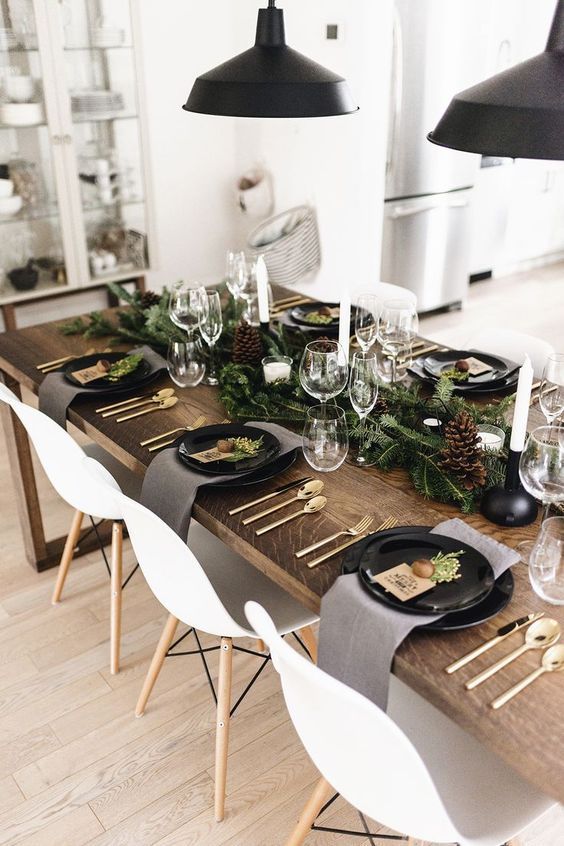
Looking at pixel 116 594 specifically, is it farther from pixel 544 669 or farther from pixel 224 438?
pixel 544 669

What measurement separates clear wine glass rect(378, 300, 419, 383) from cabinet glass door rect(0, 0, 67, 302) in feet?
8.30

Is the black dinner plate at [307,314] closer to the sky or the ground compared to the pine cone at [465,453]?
closer to the ground

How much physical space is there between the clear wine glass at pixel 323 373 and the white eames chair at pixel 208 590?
42 centimetres

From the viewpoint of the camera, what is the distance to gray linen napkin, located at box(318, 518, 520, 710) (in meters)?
1.13

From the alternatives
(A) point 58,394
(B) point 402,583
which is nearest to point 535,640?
(B) point 402,583

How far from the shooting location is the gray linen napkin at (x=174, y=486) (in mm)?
1522

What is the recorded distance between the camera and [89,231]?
4070mm

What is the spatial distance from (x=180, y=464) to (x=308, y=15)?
122 inches

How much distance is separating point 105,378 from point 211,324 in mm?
302

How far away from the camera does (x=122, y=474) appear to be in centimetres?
212

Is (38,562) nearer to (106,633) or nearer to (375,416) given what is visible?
(106,633)

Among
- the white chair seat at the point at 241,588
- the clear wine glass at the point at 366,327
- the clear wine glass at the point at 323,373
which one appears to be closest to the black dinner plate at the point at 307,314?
the clear wine glass at the point at 366,327

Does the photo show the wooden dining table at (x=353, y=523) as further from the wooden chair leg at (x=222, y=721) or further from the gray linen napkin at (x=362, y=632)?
the wooden chair leg at (x=222, y=721)

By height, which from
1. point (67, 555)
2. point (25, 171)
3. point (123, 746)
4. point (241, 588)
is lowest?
point (123, 746)
